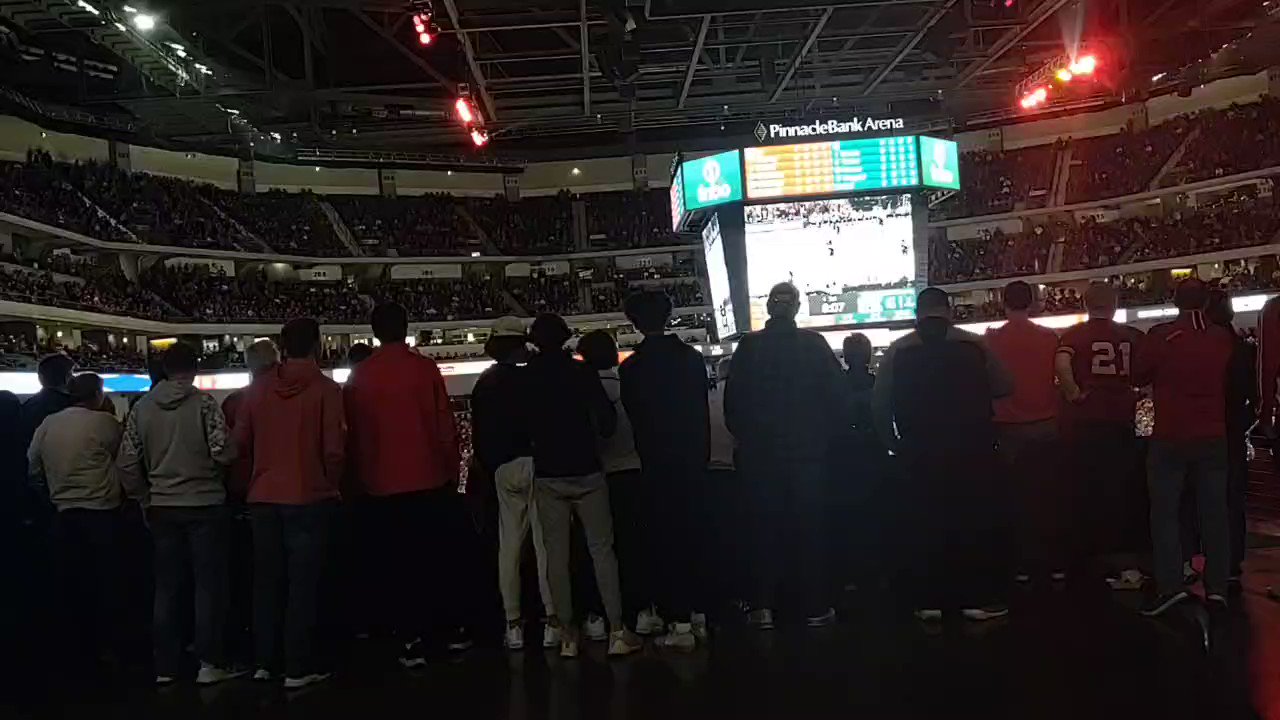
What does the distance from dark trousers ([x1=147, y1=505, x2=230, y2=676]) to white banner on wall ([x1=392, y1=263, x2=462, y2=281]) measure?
111ft

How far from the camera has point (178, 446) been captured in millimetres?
5016

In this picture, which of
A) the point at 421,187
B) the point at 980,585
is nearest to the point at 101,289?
the point at 421,187

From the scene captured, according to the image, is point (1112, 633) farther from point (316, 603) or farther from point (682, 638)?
point (316, 603)

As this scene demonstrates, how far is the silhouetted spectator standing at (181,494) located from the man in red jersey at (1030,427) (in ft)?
14.1

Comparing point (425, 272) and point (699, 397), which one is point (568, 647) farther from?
point (425, 272)

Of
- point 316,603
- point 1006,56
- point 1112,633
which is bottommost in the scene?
point 1112,633

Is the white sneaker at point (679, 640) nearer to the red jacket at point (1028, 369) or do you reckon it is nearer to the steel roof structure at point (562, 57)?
the red jacket at point (1028, 369)

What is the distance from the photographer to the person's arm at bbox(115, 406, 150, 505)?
16.7 feet

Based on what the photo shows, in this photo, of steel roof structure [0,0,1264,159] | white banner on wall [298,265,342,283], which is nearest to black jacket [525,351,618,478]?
steel roof structure [0,0,1264,159]

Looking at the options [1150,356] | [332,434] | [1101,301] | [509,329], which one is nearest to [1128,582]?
[1150,356]

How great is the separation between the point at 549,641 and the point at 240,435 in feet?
6.25

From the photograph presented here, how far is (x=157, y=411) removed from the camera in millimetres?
5051

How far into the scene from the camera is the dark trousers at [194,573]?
199 inches

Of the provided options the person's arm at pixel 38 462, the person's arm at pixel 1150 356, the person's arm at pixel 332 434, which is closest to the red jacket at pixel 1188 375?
the person's arm at pixel 1150 356
